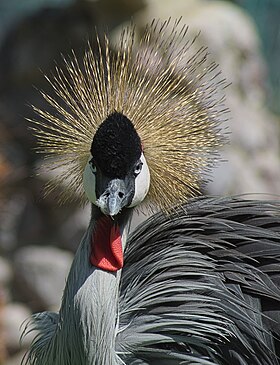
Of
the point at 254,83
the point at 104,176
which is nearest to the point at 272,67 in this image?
the point at 254,83

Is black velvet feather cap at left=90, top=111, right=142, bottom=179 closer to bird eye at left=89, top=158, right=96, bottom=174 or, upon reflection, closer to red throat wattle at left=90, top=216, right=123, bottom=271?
bird eye at left=89, top=158, right=96, bottom=174

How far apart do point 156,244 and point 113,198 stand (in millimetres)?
433

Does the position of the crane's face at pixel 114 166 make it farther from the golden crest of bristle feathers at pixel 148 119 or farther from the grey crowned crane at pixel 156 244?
the golden crest of bristle feathers at pixel 148 119

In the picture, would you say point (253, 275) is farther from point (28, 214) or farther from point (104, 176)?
point (28, 214)

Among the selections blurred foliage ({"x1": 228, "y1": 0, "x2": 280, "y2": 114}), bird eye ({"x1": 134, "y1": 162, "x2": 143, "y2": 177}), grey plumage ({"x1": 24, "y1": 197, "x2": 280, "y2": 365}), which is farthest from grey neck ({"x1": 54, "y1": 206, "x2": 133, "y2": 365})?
blurred foliage ({"x1": 228, "y1": 0, "x2": 280, "y2": 114})

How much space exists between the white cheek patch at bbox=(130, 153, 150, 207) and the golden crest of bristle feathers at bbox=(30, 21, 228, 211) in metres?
0.08

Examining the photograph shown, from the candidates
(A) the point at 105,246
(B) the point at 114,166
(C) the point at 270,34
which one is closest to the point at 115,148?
(B) the point at 114,166

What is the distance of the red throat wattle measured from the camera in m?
2.04

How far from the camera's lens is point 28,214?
462 cm

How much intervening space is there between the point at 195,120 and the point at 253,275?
378mm

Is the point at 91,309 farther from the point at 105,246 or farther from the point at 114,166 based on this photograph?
the point at 114,166

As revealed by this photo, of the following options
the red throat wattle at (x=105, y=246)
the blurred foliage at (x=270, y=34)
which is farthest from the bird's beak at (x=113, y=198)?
the blurred foliage at (x=270, y=34)

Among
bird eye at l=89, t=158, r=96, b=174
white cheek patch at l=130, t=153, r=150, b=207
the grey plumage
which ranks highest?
bird eye at l=89, t=158, r=96, b=174

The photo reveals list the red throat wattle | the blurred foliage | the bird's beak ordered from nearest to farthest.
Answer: the bird's beak < the red throat wattle < the blurred foliage
